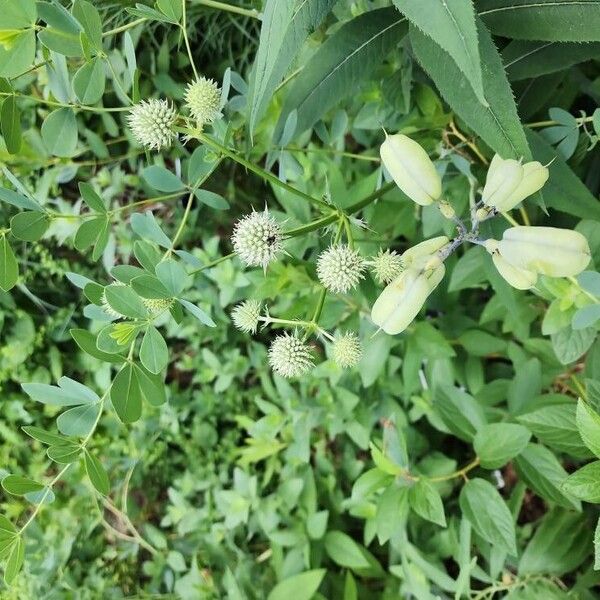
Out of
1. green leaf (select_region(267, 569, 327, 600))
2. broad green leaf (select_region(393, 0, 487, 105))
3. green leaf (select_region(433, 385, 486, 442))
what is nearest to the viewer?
broad green leaf (select_region(393, 0, 487, 105))

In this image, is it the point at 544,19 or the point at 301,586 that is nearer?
the point at 544,19

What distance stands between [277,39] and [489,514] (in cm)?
65

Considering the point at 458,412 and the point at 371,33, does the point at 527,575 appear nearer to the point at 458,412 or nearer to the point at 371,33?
the point at 458,412

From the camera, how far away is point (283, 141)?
2.27ft

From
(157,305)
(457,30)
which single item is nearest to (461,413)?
(157,305)

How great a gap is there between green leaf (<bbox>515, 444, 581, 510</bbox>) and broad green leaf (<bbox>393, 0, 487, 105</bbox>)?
585 mm

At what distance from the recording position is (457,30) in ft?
1.46

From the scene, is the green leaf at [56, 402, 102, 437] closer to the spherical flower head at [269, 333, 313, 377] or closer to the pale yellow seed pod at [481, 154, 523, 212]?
the spherical flower head at [269, 333, 313, 377]

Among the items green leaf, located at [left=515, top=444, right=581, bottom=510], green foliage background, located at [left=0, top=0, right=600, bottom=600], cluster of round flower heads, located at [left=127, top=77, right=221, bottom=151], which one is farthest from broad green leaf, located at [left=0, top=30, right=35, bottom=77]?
green leaf, located at [left=515, top=444, right=581, bottom=510]

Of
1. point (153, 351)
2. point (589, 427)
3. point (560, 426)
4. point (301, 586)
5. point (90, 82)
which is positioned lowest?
point (301, 586)

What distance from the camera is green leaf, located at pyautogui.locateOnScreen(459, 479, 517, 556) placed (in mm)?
829

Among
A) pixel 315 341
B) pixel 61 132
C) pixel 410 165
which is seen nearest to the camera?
pixel 410 165

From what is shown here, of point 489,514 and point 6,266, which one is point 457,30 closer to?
point 6,266

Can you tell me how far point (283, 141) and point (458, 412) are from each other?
0.47 m
